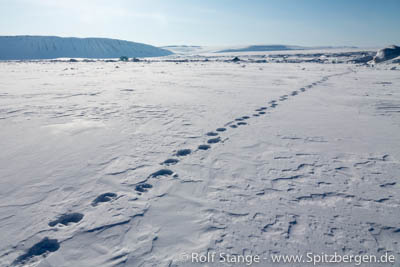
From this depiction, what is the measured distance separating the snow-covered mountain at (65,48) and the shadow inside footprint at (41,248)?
6895 cm

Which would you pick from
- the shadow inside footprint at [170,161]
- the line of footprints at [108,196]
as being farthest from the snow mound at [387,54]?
the shadow inside footprint at [170,161]

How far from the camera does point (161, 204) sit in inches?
83.0

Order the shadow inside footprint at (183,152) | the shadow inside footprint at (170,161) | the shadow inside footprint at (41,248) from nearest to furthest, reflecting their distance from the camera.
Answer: the shadow inside footprint at (41,248), the shadow inside footprint at (170,161), the shadow inside footprint at (183,152)

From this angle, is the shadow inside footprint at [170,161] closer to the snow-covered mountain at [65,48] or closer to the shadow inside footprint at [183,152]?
the shadow inside footprint at [183,152]

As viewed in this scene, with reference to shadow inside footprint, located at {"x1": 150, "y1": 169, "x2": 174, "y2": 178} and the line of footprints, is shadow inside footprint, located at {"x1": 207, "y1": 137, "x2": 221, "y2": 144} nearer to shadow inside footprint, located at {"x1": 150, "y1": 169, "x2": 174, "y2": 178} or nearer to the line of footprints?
the line of footprints

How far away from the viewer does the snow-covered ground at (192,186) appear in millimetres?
1673

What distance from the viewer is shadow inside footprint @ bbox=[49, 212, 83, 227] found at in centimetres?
191

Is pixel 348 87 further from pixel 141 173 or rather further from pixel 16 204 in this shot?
pixel 16 204

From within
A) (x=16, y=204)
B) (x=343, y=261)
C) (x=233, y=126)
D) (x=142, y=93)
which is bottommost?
(x=343, y=261)

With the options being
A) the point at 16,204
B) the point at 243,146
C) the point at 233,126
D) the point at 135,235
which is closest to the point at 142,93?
the point at 233,126

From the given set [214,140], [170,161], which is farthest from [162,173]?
[214,140]

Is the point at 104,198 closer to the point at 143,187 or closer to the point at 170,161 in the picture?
the point at 143,187

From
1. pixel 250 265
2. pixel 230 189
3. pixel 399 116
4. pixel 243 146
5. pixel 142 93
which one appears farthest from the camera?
pixel 142 93

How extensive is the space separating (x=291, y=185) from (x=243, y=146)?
1049mm
